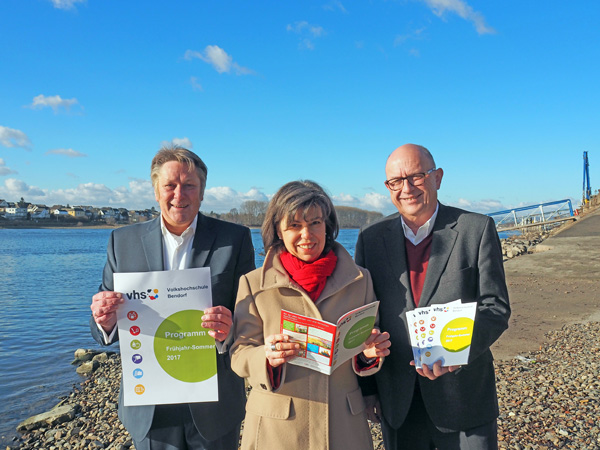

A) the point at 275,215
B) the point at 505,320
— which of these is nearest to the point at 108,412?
the point at 275,215

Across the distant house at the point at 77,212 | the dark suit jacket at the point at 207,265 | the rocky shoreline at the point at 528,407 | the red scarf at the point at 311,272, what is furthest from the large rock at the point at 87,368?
the distant house at the point at 77,212

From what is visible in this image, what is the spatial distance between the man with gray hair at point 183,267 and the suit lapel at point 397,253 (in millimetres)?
998

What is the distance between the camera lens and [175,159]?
9.32ft

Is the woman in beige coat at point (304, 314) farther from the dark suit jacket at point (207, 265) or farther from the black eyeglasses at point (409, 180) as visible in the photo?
the black eyeglasses at point (409, 180)

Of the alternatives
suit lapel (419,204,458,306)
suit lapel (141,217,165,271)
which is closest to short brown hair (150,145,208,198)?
suit lapel (141,217,165,271)

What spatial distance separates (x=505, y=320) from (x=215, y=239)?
6.37 feet

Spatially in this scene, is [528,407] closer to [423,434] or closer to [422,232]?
[423,434]

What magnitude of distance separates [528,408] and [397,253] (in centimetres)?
388

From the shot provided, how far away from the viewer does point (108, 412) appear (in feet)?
23.5

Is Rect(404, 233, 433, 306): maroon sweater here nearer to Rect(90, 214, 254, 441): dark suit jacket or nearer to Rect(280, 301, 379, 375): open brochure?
Rect(280, 301, 379, 375): open brochure

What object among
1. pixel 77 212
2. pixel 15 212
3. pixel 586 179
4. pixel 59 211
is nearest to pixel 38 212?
pixel 59 211

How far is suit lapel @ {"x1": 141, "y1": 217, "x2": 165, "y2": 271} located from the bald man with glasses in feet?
4.70

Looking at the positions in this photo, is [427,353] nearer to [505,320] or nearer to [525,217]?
[505,320]

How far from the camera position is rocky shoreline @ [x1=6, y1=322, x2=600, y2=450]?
4734mm
